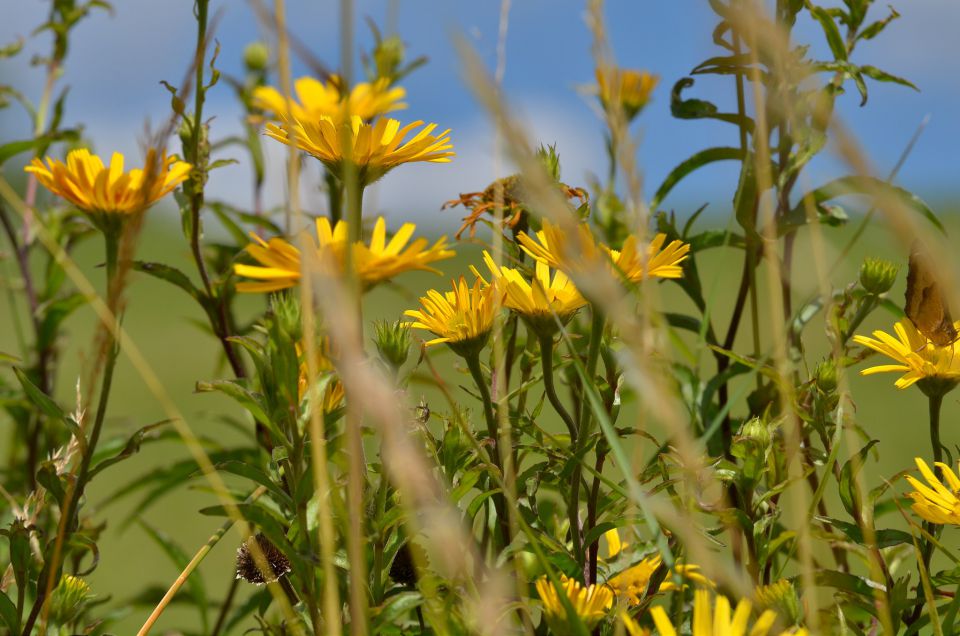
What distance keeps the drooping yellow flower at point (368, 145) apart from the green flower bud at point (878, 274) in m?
0.38

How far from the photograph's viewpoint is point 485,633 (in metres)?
0.44

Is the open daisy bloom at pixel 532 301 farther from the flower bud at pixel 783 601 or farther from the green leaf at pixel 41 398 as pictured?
the green leaf at pixel 41 398

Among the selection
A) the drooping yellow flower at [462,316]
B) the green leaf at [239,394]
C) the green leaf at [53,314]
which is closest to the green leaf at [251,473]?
the green leaf at [239,394]

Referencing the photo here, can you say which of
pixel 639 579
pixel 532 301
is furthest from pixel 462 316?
pixel 639 579

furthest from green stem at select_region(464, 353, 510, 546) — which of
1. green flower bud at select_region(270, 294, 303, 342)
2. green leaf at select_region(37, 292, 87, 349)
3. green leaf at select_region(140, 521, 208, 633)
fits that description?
green leaf at select_region(37, 292, 87, 349)

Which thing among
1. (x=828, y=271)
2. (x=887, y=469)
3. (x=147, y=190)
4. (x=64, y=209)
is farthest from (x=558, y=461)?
(x=887, y=469)

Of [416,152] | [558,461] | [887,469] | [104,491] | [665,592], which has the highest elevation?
[416,152]

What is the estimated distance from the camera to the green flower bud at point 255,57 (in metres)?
1.56

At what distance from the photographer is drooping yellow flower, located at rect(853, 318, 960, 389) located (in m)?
0.69

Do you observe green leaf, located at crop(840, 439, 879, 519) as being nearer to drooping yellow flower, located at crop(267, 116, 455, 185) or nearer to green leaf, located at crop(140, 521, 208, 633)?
drooping yellow flower, located at crop(267, 116, 455, 185)

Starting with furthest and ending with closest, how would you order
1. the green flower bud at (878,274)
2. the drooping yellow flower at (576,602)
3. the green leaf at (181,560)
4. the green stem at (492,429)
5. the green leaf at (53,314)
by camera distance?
1. the green leaf at (53,314)
2. the green leaf at (181,560)
3. the green flower bud at (878,274)
4. the green stem at (492,429)
5. the drooping yellow flower at (576,602)

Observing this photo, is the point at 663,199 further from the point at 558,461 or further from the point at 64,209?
the point at 64,209

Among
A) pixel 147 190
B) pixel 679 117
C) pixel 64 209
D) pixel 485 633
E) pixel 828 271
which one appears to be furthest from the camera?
pixel 64 209

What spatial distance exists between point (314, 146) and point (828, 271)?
14.3 inches
